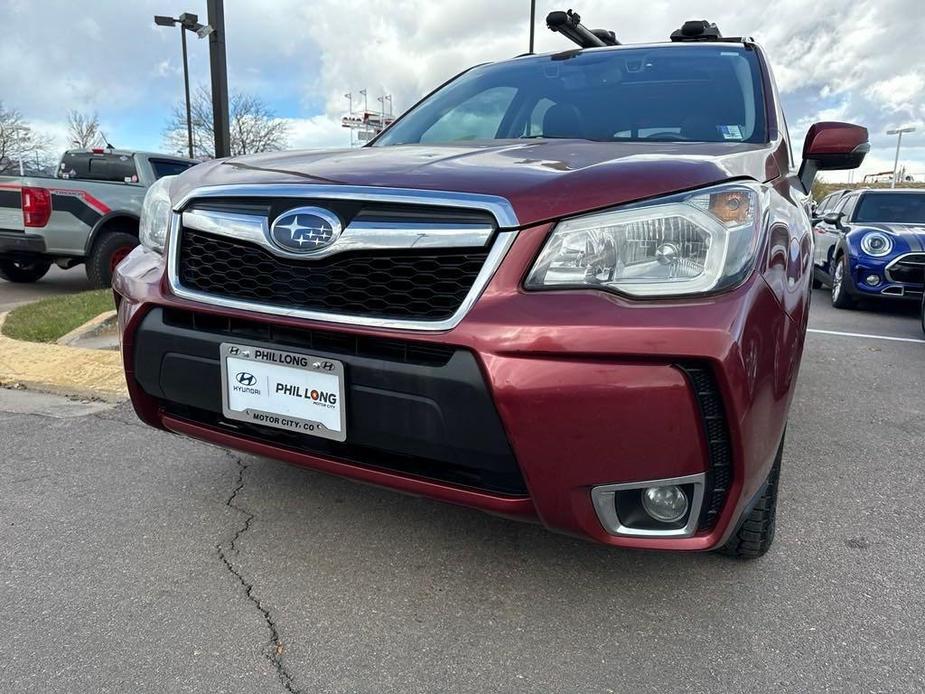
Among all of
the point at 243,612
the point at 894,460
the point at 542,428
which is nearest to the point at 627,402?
the point at 542,428

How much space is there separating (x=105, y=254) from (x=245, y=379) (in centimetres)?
663

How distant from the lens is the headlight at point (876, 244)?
23.7 ft

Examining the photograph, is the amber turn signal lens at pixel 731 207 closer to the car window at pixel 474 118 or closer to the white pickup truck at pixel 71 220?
the car window at pixel 474 118

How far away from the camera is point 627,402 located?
4.90 feet

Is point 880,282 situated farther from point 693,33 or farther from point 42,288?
point 42,288

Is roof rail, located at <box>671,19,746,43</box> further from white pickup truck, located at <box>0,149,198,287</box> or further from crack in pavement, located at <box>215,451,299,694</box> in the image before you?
white pickup truck, located at <box>0,149,198,287</box>

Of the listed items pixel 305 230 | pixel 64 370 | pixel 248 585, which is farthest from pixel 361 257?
pixel 64 370

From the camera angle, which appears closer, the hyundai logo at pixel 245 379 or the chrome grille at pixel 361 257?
the chrome grille at pixel 361 257

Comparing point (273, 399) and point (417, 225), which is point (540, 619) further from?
point (417, 225)

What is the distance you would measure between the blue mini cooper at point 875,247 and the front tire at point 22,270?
9243mm

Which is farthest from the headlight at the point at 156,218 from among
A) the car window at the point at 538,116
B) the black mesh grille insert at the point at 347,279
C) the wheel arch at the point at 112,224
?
the wheel arch at the point at 112,224

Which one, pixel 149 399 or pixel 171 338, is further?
pixel 149 399

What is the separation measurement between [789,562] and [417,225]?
1582 mm

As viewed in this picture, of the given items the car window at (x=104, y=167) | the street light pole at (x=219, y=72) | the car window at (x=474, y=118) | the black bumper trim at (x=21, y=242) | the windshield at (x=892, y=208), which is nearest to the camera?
the car window at (x=474, y=118)
